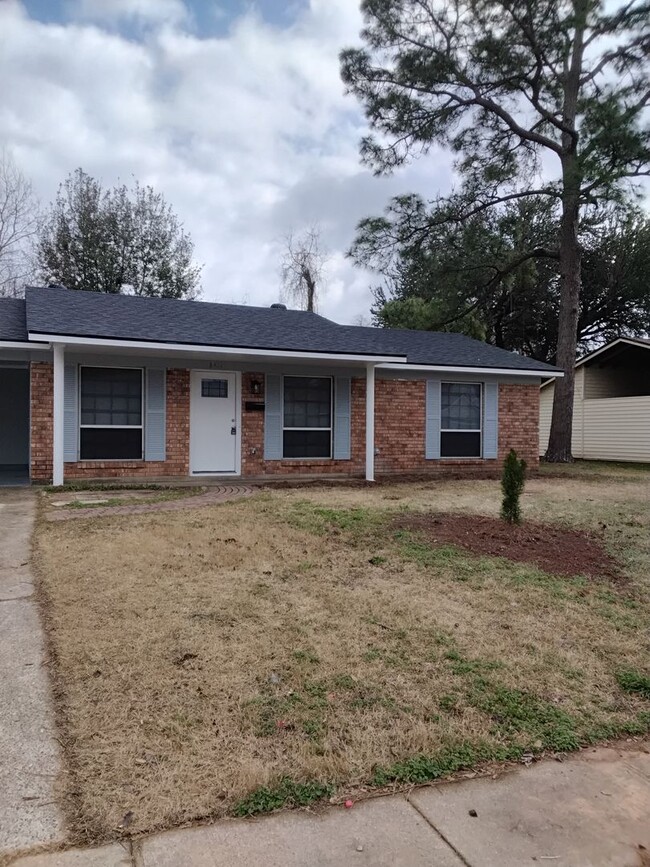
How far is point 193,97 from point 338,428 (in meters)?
7.28

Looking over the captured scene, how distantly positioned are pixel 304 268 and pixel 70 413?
862 inches

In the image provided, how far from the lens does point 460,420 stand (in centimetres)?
1348

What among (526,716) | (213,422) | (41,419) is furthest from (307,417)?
(526,716)

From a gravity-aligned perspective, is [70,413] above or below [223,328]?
below

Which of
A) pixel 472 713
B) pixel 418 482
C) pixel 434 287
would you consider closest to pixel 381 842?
pixel 472 713

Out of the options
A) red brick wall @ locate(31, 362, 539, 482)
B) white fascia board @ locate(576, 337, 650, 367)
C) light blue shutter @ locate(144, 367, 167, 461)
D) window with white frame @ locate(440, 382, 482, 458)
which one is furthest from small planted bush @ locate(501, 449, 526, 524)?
white fascia board @ locate(576, 337, 650, 367)

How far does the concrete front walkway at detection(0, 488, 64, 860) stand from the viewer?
6.33 ft

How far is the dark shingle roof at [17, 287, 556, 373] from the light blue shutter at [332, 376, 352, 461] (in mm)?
908

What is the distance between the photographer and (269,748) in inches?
93.7

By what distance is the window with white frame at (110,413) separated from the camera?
1036 centimetres

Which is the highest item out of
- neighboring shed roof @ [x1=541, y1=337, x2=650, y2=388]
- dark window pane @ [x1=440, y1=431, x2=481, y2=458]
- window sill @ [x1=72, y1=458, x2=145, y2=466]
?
neighboring shed roof @ [x1=541, y1=337, x2=650, y2=388]

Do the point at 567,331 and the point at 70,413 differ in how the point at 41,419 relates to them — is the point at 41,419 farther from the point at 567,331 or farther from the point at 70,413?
the point at 567,331

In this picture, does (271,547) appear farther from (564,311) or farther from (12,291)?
(12,291)

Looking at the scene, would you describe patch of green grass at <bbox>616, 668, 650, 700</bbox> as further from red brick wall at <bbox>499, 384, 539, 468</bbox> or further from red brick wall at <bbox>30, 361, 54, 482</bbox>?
red brick wall at <bbox>499, 384, 539, 468</bbox>
